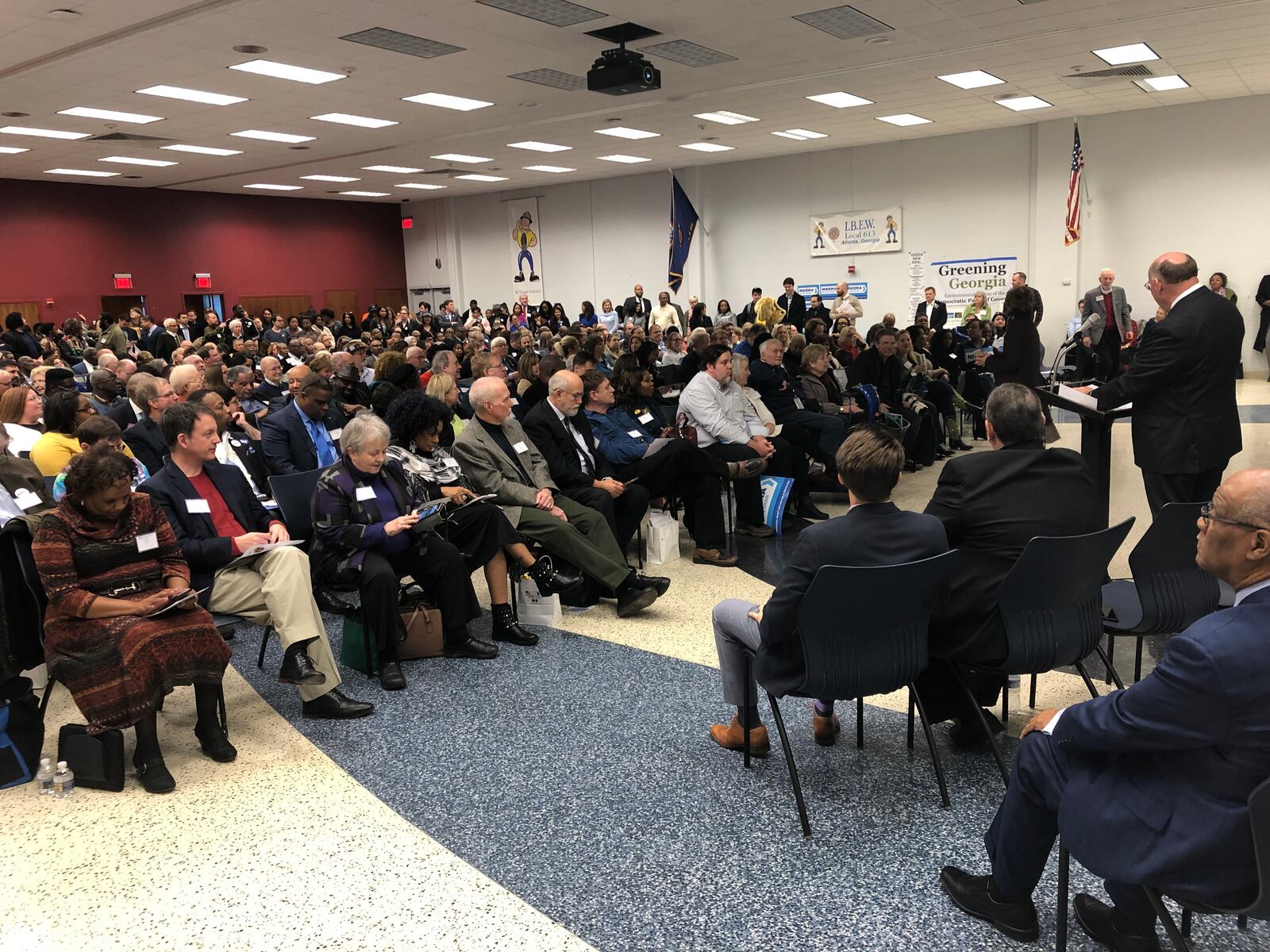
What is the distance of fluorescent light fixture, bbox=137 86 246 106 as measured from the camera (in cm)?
1023

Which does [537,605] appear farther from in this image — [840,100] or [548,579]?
[840,100]

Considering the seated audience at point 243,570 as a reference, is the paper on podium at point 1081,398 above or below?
above

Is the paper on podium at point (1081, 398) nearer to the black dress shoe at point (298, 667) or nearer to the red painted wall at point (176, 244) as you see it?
the black dress shoe at point (298, 667)

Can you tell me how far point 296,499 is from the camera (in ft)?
15.2

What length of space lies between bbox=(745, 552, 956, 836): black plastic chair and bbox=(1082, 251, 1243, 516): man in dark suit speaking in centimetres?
195

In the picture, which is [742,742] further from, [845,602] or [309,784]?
[309,784]

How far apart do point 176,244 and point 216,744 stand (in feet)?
63.4

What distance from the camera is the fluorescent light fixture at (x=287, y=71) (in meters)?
9.38

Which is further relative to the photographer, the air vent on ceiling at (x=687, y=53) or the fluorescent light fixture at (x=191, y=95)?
the fluorescent light fixture at (x=191, y=95)

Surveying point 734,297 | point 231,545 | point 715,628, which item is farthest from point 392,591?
point 734,297

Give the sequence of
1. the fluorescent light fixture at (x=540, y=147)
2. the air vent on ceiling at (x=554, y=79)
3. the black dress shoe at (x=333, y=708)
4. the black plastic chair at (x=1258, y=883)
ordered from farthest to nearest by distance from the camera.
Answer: the fluorescent light fixture at (x=540, y=147) → the air vent on ceiling at (x=554, y=79) → the black dress shoe at (x=333, y=708) → the black plastic chair at (x=1258, y=883)

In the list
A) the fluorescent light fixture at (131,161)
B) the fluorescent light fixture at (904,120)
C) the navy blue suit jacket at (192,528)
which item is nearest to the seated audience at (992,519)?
the navy blue suit jacket at (192,528)

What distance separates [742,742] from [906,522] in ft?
3.35

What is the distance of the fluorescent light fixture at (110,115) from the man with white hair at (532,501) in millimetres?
9080
